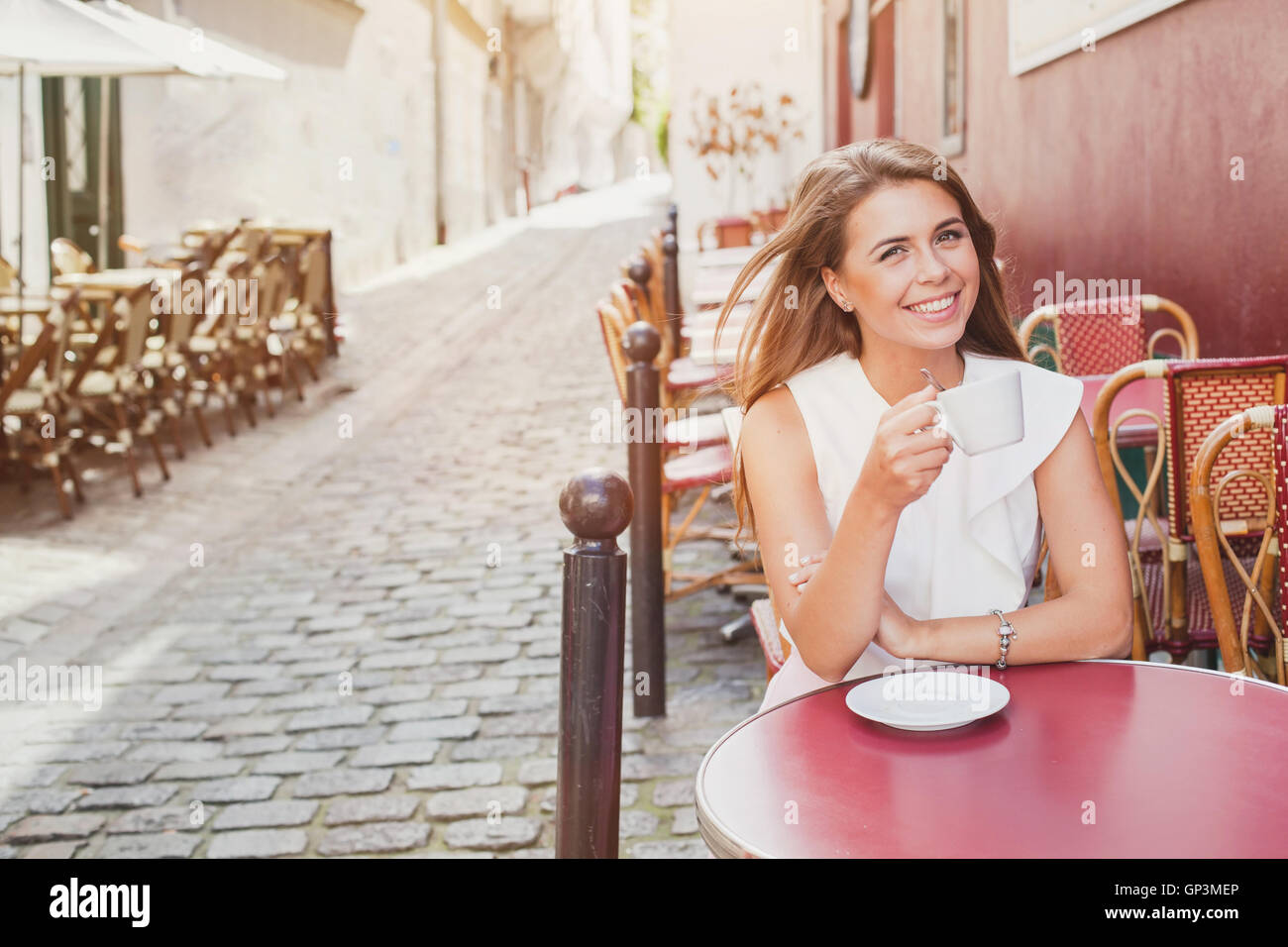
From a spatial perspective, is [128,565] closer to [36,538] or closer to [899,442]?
[36,538]

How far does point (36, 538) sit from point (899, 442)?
560 cm

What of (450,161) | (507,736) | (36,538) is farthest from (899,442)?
(450,161)

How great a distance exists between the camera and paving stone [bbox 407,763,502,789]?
3.48 m

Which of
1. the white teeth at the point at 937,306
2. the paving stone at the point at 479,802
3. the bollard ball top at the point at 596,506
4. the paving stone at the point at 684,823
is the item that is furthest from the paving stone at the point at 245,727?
the white teeth at the point at 937,306

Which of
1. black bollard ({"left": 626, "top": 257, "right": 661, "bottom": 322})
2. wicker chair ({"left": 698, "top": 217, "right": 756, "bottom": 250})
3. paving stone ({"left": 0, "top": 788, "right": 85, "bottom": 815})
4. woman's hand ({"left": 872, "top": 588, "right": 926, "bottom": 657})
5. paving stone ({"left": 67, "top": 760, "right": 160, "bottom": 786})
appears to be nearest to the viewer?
woman's hand ({"left": 872, "top": 588, "right": 926, "bottom": 657})

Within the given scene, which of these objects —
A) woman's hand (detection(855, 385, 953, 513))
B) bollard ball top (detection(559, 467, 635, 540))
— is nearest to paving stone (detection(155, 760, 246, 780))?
bollard ball top (detection(559, 467, 635, 540))

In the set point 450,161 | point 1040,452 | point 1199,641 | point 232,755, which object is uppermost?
point 450,161

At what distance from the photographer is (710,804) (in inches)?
54.2

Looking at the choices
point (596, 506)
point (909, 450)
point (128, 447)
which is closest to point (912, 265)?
point (909, 450)

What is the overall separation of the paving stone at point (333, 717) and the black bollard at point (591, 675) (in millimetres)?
2370

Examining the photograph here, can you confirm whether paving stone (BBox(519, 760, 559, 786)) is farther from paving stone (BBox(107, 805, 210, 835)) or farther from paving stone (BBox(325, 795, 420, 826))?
paving stone (BBox(107, 805, 210, 835))

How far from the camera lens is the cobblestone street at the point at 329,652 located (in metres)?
3.31

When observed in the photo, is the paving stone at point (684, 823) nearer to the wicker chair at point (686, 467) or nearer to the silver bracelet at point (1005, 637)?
the wicker chair at point (686, 467)

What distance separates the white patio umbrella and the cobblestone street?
2032 millimetres
